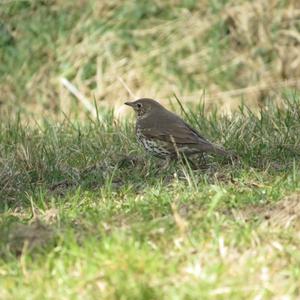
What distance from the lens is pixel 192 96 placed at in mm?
12797

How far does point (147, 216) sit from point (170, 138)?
184cm

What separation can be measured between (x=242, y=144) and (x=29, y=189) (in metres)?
1.64

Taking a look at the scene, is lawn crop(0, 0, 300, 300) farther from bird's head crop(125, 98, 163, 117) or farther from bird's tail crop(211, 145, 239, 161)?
bird's head crop(125, 98, 163, 117)

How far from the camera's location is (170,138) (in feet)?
23.5

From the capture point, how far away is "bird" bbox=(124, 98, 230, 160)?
6.91 meters

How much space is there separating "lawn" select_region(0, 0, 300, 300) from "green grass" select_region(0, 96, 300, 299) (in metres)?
0.01

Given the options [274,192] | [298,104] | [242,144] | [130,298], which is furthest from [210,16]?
[130,298]

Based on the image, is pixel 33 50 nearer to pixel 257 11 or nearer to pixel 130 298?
pixel 257 11

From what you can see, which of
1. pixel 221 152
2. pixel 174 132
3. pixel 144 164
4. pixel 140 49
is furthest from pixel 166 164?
pixel 140 49

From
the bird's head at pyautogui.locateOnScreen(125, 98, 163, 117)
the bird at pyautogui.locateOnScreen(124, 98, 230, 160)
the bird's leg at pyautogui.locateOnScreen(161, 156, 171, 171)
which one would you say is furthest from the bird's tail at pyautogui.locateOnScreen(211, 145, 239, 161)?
the bird's head at pyautogui.locateOnScreen(125, 98, 163, 117)

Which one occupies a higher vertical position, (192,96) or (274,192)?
(274,192)

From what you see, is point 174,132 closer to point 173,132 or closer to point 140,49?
point 173,132

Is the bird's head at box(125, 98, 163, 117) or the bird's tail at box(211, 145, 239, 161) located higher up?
the bird's head at box(125, 98, 163, 117)

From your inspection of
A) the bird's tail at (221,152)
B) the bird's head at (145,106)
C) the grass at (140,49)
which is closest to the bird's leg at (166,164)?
the bird's tail at (221,152)
